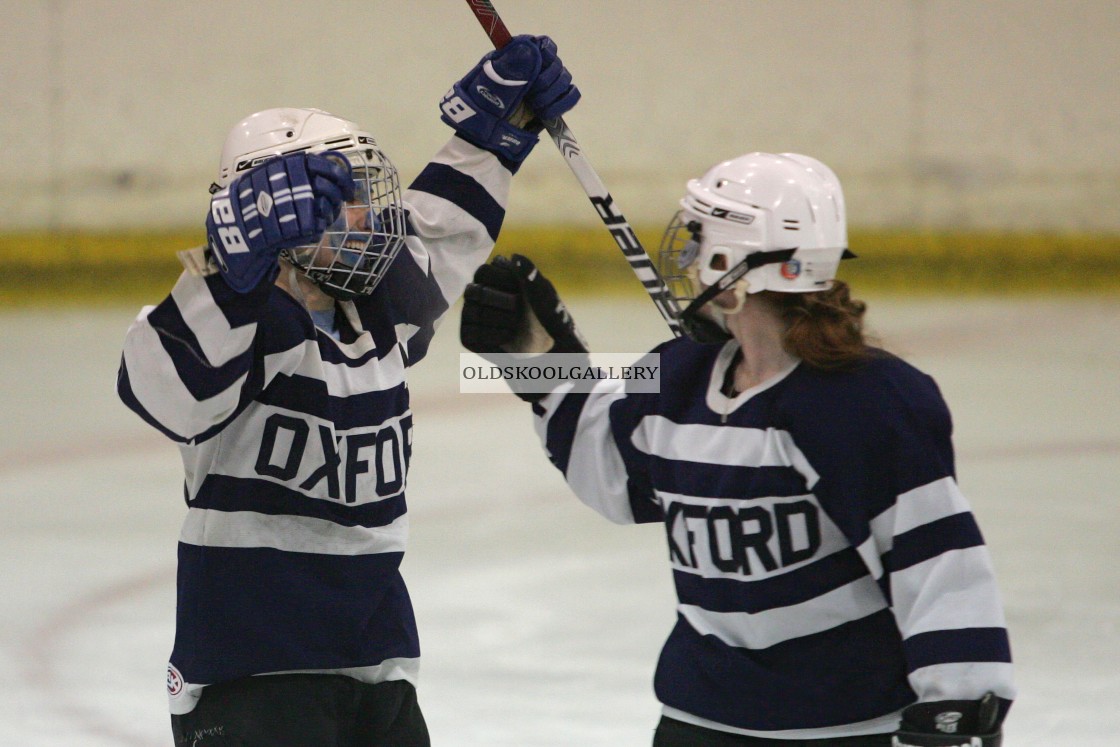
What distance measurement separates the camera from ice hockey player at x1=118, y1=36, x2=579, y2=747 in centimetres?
143

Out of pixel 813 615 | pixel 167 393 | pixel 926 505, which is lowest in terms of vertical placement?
pixel 813 615

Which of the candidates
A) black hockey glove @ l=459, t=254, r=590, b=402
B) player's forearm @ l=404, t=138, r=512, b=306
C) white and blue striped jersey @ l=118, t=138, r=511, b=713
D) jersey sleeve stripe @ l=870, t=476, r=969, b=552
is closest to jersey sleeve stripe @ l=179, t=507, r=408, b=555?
white and blue striped jersey @ l=118, t=138, r=511, b=713

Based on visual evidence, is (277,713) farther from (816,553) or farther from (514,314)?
(816,553)

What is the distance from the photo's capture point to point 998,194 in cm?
710

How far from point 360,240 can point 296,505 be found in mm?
316

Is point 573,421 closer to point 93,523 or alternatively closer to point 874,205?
point 93,523

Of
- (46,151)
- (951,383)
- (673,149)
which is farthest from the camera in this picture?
(673,149)

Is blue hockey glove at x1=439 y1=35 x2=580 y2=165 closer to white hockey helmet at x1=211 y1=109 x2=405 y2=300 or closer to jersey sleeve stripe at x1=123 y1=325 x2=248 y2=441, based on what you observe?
white hockey helmet at x1=211 y1=109 x2=405 y2=300

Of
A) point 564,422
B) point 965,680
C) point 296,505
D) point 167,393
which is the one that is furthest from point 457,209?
point 965,680

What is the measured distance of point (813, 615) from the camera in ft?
4.73

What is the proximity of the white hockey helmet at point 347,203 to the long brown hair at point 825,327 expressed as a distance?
46 cm

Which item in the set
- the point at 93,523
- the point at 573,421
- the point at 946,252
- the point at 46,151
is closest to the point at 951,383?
the point at 946,252

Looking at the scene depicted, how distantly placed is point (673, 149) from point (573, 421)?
5.66m

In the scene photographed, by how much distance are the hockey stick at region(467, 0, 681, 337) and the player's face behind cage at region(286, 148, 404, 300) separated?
293mm
